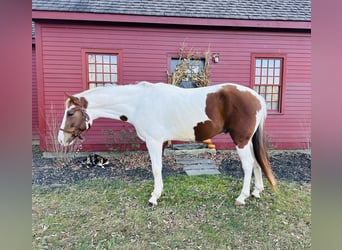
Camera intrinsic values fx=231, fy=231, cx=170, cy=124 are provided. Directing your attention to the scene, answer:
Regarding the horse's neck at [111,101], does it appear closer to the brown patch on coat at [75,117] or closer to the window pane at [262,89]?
→ the brown patch on coat at [75,117]

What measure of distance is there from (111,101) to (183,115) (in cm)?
103

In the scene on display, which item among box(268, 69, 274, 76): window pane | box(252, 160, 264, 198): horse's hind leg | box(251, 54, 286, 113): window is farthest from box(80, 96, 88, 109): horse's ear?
box(268, 69, 274, 76): window pane

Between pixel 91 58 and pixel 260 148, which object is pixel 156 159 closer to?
pixel 260 148

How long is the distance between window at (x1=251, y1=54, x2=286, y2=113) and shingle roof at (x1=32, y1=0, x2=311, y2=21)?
1006 mm

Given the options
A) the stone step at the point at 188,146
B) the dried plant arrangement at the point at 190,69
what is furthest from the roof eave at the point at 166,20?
the stone step at the point at 188,146

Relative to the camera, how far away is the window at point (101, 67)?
570cm

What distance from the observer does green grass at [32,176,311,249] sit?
2461 millimetres

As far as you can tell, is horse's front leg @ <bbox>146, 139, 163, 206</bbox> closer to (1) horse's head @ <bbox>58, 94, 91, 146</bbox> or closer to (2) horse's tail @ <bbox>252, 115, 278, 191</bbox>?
(1) horse's head @ <bbox>58, 94, 91, 146</bbox>

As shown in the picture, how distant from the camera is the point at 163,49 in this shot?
5.87 meters

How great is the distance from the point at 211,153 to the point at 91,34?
4118 millimetres

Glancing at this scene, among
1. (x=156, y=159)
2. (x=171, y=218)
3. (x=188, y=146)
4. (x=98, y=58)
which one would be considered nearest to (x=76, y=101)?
(x=156, y=159)
